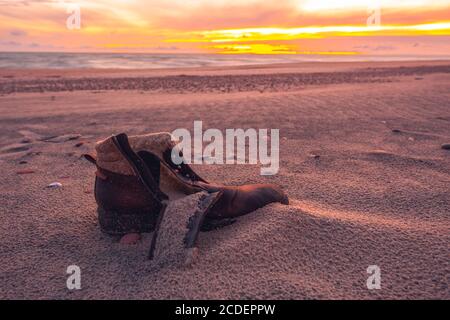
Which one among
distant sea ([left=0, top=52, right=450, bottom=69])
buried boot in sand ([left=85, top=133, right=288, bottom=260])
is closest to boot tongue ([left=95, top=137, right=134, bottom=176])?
buried boot in sand ([left=85, top=133, right=288, bottom=260])

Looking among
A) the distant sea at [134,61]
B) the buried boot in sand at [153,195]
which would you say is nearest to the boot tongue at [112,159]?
the buried boot in sand at [153,195]

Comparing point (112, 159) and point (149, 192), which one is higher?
point (112, 159)

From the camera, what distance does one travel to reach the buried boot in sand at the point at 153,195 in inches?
66.6

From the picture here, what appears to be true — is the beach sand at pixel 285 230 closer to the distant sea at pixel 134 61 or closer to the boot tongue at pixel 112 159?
the boot tongue at pixel 112 159

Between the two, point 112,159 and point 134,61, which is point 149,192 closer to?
point 112,159

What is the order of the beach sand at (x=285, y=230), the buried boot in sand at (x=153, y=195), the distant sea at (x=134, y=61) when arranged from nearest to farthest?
1. the beach sand at (x=285, y=230)
2. the buried boot in sand at (x=153, y=195)
3. the distant sea at (x=134, y=61)

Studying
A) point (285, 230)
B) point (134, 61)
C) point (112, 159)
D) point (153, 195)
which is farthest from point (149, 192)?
point (134, 61)

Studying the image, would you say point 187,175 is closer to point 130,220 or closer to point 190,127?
point 130,220

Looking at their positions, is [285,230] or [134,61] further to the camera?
[134,61]

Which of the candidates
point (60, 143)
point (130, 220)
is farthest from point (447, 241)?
point (60, 143)

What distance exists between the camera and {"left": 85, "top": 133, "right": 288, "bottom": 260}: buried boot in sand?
169 cm

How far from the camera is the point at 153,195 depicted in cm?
175

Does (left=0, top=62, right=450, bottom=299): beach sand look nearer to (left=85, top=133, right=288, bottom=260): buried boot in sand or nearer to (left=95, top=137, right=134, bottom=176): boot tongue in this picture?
(left=85, top=133, right=288, bottom=260): buried boot in sand

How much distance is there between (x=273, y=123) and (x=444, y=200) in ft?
9.96
